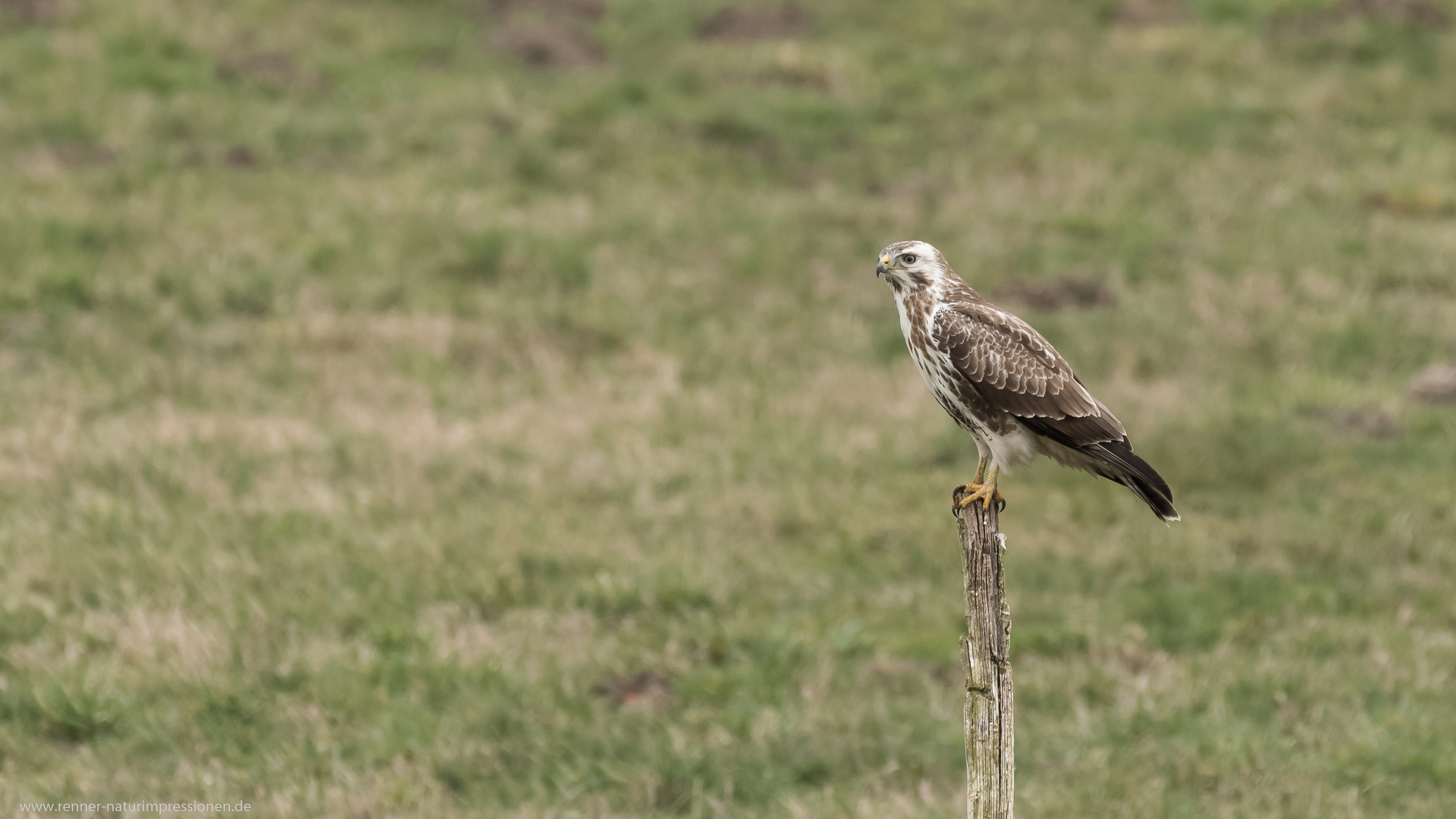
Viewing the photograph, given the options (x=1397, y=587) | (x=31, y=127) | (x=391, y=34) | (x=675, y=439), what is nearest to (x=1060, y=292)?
(x=675, y=439)

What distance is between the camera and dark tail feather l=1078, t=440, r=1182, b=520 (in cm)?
601

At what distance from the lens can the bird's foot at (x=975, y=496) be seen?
627 centimetres

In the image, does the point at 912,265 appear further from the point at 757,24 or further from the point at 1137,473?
the point at 757,24

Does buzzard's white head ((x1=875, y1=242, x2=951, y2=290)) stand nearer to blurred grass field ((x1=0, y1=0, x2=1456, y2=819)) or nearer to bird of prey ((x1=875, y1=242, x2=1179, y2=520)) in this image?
bird of prey ((x1=875, y1=242, x2=1179, y2=520))

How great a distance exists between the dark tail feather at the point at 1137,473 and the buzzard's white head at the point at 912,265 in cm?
112

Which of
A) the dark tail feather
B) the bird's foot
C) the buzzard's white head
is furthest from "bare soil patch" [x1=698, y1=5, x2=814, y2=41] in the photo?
the dark tail feather

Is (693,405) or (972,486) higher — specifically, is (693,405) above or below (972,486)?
above

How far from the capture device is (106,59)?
63.4 feet

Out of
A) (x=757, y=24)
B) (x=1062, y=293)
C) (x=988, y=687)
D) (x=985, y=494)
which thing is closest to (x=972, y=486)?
(x=985, y=494)

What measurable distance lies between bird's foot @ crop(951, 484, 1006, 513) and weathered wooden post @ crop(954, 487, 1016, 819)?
22.2 inches

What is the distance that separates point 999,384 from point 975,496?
0.54 meters

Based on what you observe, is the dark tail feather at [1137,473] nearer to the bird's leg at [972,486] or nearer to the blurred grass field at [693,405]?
the bird's leg at [972,486]

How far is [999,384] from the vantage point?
6223 millimetres

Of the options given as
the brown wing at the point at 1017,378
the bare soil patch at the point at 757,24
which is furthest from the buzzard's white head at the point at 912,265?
the bare soil patch at the point at 757,24
